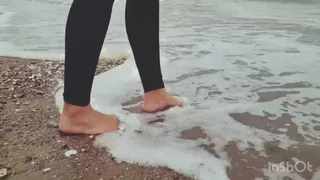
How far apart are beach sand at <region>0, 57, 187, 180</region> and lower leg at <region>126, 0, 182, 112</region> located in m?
0.35

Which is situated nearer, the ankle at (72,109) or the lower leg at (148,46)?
the ankle at (72,109)

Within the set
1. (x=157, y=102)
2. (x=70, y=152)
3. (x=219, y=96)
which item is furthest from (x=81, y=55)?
(x=219, y=96)

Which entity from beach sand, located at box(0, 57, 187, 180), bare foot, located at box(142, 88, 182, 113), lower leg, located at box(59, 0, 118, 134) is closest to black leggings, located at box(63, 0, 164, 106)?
lower leg, located at box(59, 0, 118, 134)

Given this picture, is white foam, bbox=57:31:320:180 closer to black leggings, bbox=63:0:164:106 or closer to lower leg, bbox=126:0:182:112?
lower leg, bbox=126:0:182:112

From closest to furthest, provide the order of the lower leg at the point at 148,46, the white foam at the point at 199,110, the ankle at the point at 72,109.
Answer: the white foam at the point at 199,110 → the ankle at the point at 72,109 → the lower leg at the point at 148,46

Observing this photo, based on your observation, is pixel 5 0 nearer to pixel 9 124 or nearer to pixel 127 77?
pixel 127 77

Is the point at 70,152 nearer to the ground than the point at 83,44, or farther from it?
nearer to the ground

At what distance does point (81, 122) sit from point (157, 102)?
34 centimetres

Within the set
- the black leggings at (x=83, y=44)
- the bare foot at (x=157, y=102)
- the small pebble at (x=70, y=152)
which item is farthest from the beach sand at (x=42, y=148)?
the bare foot at (x=157, y=102)

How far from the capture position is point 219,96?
1.71 metres

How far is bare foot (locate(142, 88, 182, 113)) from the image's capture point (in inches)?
61.6

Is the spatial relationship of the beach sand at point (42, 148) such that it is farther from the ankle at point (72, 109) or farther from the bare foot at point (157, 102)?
the bare foot at point (157, 102)

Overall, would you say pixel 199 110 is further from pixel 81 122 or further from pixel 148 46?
pixel 81 122

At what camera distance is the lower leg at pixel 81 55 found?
1266 mm
